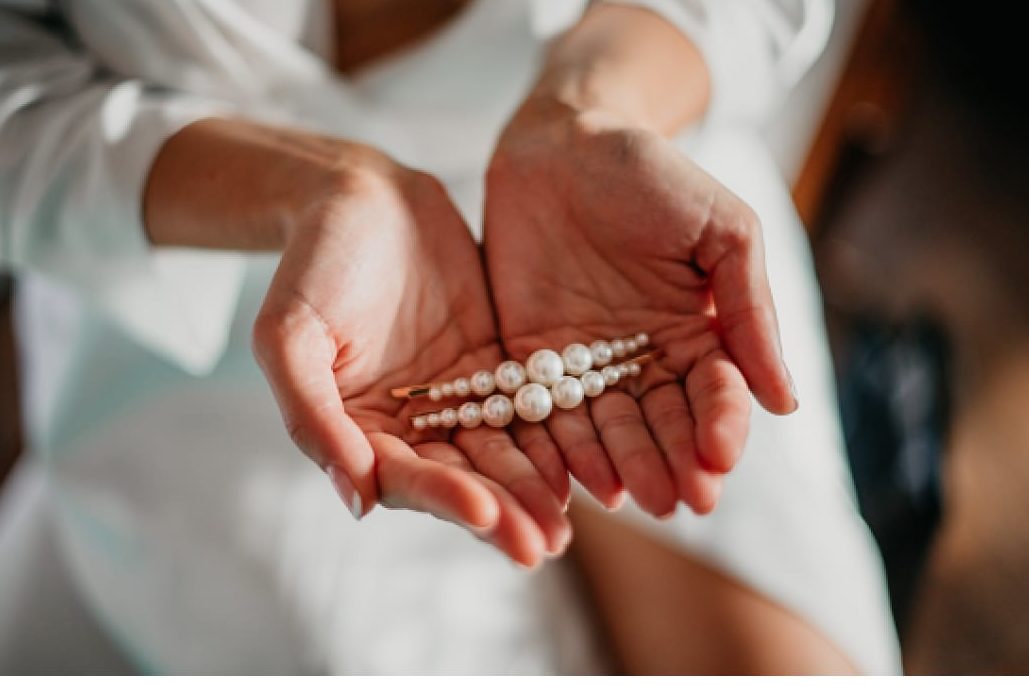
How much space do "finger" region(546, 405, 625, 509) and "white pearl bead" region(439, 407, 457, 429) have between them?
0.05 m

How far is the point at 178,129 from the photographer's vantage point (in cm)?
54

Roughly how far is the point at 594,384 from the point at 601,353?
0.07ft

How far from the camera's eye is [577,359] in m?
0.44

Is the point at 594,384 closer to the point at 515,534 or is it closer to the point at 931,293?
the point at 515,534

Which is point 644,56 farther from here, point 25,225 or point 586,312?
point 25,225

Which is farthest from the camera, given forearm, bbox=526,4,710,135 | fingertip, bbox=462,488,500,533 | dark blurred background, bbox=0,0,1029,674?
dark blurred background, bbox=0,0,1029,674

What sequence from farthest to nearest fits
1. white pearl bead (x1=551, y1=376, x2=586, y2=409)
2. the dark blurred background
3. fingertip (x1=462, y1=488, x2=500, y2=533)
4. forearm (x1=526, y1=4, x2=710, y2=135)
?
the dark blurred background → forearm (x1=526, y1=4, x2=710, y2=135) → white pearl bead (x1=551, y1=376, x2=586, y2=409) → fingertip (x1=462, y1=488, x2=500, y2=533)

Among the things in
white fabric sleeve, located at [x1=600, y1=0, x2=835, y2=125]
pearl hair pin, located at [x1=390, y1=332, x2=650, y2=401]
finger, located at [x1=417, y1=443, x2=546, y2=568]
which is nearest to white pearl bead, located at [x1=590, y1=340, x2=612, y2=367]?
pearl hair pin, located at [x1=390, y1=332, x2=650, y2=401]

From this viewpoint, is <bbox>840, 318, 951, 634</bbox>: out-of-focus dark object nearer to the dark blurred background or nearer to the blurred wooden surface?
the dark blurred background

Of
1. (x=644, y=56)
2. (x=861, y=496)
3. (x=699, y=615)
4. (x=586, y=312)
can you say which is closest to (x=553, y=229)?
(x=586, y=312)

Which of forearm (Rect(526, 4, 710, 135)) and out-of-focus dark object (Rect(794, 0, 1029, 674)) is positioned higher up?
forearm (Rect(526, 4, 710, 135))

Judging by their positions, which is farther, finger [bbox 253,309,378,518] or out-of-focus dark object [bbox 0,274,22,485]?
out-of-focus dark object [bbox 0,274,22,485]

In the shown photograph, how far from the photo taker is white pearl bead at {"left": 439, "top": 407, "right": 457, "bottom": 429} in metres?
0.41

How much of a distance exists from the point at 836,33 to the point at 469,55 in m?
0.28
